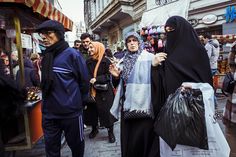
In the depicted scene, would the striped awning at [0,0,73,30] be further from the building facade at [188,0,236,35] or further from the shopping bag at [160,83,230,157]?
the building facade at [188,0,236,35]

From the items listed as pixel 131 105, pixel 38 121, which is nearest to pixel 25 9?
pixel 38 121

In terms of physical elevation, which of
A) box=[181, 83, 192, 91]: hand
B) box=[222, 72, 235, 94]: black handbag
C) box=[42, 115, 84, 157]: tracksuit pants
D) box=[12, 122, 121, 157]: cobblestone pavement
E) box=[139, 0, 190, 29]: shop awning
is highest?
box=[139, 0, 190, 29]: shop awning

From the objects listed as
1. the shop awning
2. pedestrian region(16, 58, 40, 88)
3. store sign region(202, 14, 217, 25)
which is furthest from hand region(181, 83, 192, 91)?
the shop awning

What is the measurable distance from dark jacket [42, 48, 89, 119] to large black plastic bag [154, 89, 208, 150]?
3.74 ft

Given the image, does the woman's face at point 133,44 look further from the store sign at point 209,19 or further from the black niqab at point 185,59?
the store sign at point 209,19

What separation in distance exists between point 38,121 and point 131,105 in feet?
6.29

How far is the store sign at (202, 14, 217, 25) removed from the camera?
516 inches

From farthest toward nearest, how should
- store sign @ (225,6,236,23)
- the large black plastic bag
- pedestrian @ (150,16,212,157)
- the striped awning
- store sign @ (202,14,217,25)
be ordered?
store sign @ (202,14,217,25) < store sign @ (225,6,236,23) < the striped awning < pedestrian @ (150,16,212,157) < the large black plastic bag

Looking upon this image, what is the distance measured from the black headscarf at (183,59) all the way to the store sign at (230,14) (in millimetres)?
9999

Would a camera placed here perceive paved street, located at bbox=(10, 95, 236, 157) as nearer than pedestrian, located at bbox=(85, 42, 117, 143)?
Yes

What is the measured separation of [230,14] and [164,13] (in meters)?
4.41

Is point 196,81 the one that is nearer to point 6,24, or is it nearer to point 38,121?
point 38,121

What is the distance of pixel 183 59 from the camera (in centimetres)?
291

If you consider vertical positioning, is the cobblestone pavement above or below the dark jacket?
below
